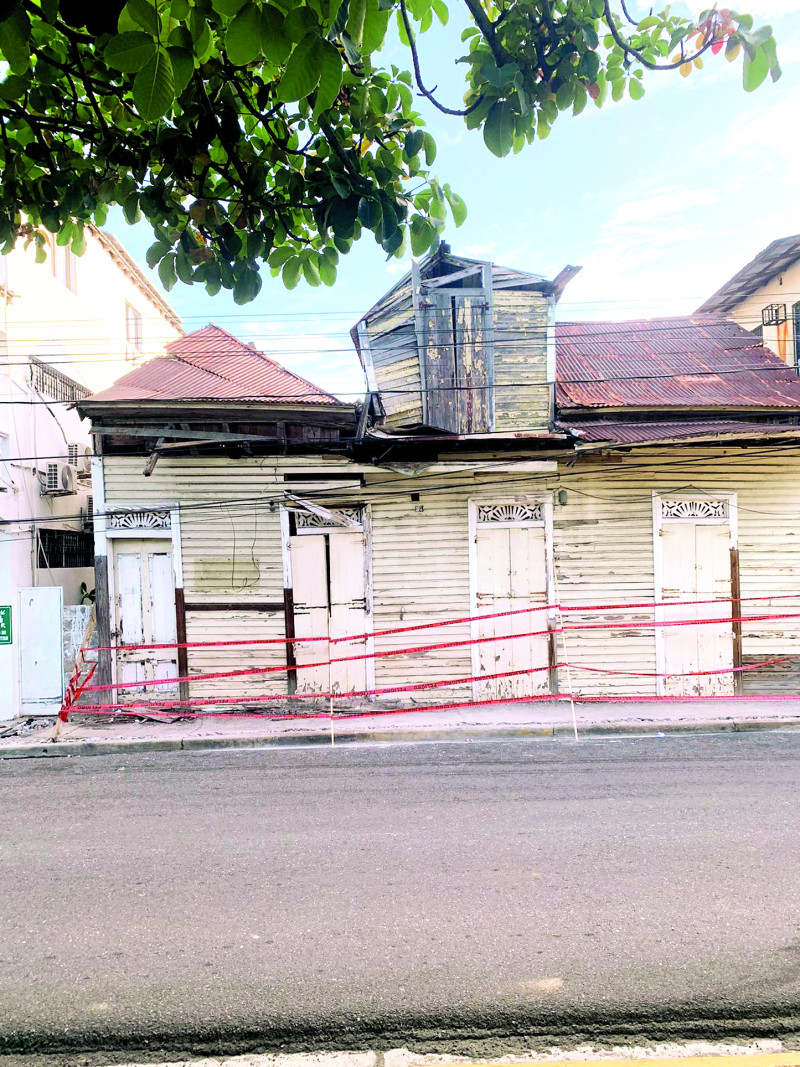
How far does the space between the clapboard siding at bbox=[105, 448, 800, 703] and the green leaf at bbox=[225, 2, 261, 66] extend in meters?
9.67

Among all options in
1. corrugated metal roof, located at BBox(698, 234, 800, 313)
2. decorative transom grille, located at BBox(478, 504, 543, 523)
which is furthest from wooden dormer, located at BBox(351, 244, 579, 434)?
corrugated metal roof, located at BBox(698, 234, 800, 313)

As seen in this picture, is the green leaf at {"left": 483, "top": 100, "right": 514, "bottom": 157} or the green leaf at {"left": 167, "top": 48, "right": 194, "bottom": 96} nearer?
the green leaf at {"left": 167, "top": 48, "right": 194, "bottom": 96}

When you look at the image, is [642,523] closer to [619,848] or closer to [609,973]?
[619,848]

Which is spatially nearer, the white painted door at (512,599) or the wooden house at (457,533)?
the wooden house at (457,533)

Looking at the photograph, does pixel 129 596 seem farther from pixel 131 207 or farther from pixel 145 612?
pixel 131 207

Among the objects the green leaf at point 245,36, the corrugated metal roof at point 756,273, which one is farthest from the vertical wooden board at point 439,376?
the green leaf at point 245,36

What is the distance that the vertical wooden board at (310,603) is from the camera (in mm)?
11750

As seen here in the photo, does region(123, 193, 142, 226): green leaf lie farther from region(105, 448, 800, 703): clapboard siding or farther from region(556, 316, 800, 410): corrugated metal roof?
region(556, 316, 800, 410): corrugated metal roof

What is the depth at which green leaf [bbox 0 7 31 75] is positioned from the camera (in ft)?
7.63

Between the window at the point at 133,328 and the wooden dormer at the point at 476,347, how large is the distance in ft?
42.8

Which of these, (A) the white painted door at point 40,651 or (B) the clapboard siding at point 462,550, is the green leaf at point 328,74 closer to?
(B) the clapboard siding at point 462,550

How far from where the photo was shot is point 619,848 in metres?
5.36

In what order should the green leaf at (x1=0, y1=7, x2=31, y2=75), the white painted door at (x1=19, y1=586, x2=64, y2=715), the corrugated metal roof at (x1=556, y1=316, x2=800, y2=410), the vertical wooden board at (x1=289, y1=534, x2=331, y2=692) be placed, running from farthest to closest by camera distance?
the corrugated metal roof at (x1=556, y1=316, x2=800, y2=410) → the vertical wooden board at (x1=289, y1=534, x2=331, y2=692) → the white painted door at (x1=19, y1=586, x2=64, y2=715) → the green leaf at (x1=0, y1=7, x2=31, y2=75)

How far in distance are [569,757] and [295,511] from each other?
5.70 m
